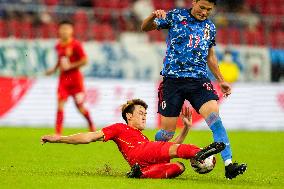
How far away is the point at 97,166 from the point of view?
12.6 metres

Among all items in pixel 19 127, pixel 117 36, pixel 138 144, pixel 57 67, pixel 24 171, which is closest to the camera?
pixel 138 144

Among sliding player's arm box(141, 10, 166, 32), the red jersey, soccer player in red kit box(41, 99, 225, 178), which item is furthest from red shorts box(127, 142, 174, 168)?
the red jersey

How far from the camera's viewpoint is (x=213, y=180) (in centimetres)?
1091

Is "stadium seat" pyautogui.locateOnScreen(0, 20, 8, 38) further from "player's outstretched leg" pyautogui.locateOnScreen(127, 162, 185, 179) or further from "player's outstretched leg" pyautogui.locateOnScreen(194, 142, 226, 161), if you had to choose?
"player's outstretched leg" pyautogui.locateOnScreen(194, 142, 226, 161)

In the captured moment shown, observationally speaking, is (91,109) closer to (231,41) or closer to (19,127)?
(19,127)

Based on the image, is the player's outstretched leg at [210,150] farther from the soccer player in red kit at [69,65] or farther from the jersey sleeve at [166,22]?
the soccer player in red kit at [69,65]

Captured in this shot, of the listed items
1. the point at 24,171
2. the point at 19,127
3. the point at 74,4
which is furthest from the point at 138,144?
the point at 74,4

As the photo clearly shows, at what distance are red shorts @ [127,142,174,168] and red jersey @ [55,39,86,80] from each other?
830 cm

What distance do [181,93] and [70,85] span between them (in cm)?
795

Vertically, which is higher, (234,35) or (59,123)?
(234,35)

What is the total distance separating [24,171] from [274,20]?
16.2 metres

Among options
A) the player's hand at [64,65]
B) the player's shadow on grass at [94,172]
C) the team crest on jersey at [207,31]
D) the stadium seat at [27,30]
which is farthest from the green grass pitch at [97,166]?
the stadium seat at [27,30]

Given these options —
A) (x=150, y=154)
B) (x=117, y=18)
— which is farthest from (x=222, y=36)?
(x=150, y=154)

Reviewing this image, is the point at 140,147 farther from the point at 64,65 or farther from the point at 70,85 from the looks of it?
the point at 70,85
